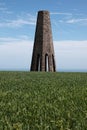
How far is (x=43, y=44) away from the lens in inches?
2069

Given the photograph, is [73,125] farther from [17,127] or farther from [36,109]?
[36,109]

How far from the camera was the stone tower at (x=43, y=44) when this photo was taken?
52562 mm

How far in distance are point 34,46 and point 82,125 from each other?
157 feet

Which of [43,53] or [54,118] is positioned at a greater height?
[43,53]

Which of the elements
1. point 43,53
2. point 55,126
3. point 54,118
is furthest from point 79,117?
point 43,53

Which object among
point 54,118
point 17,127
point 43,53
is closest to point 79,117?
point 54,118

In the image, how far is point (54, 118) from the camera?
6605 millimetres

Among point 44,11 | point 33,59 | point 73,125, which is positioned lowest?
point 73,125

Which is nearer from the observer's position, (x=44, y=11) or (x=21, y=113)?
(x=21, y=113)

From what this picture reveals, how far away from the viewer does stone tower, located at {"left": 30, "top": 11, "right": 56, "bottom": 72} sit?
172 feet

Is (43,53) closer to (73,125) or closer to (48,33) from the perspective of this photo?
(48,33)

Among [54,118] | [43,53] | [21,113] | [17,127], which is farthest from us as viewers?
[43,53]

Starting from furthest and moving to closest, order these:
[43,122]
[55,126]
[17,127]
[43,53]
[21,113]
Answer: [43,53], [21,113], [43,122], [55,126], [17,127]

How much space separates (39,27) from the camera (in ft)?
175
